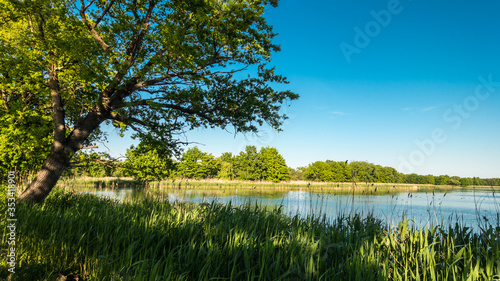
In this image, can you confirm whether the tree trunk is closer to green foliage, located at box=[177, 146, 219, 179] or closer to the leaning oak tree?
the leaning oak tree

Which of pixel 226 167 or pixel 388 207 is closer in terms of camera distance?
pixel 388 207

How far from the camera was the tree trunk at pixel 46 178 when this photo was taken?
23.1 ft

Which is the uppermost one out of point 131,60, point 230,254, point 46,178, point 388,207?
point 131,60

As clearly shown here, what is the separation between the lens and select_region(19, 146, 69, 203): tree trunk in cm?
703

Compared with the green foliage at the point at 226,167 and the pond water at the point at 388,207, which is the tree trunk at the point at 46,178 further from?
the green foliage at the point at 226,167

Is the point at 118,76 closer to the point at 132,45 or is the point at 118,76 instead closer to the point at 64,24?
the point at 132,45

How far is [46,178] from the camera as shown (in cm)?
723

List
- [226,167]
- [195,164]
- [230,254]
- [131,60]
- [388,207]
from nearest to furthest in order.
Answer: [230,254], [131,60], [388,207], [195,164], [226,167]

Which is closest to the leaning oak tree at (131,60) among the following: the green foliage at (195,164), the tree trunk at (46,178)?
the tree trunk at (46,178)

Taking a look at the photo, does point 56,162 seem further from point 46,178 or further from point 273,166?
point 273,166

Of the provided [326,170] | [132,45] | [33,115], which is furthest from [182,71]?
[326,170]

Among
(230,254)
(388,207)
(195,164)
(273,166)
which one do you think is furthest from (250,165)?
(230,254)

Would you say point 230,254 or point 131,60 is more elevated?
point 131,60

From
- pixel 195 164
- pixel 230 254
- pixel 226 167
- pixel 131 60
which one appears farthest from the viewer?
pixel 226 167
